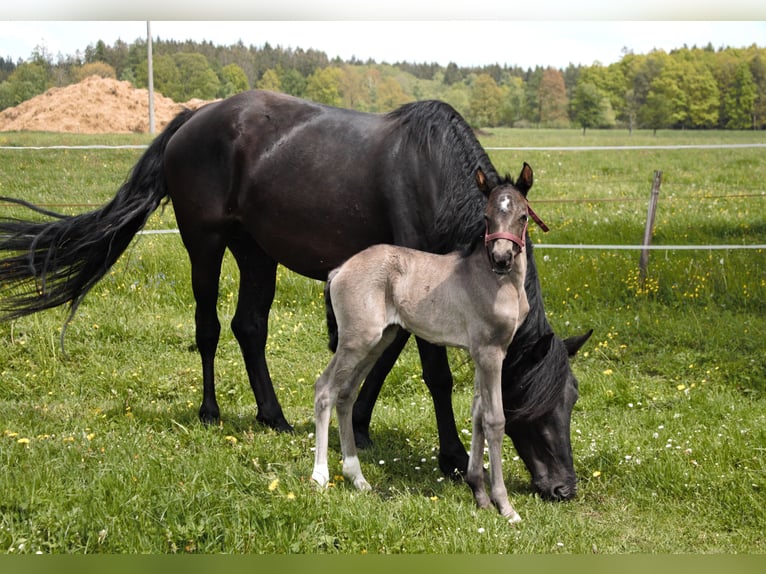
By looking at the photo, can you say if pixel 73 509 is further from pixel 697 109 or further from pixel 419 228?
pixel 697 109

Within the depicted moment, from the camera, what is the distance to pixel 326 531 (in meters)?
4.11

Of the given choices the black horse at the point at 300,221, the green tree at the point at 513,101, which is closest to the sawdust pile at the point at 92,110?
the green tree at the point at 513,101

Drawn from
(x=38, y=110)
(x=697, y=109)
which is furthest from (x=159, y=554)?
(x=697, y=109)

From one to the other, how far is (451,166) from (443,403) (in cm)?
153

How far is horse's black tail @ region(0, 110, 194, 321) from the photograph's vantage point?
20.8 ft

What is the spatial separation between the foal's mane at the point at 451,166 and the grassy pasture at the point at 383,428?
1.20 m

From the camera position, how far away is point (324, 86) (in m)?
22.3

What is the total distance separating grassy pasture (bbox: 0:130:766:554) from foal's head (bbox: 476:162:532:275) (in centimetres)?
142

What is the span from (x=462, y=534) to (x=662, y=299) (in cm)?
597

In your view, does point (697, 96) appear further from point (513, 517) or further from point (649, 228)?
point (513, 517)

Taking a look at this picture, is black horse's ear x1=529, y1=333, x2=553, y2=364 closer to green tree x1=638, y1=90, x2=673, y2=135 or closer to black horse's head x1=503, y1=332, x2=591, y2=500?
black horse's head x1=503, y1=332, x2=591, y2=500

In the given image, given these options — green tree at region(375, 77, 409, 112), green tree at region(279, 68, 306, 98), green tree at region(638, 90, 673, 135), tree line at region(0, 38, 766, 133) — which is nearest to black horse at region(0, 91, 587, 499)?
tree line at region(0, 38, 766, 133)

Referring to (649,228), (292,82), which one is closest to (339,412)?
(649,228)

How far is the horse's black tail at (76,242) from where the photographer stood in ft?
20.8
